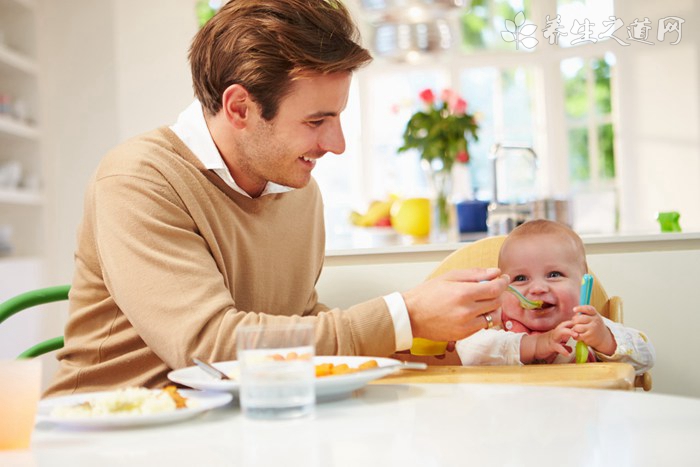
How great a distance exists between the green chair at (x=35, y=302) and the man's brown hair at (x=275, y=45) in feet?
1.71

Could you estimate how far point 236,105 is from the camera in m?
1.61

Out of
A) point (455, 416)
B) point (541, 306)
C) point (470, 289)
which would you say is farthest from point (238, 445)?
point (541, 306)

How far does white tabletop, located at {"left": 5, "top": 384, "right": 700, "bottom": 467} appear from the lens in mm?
720

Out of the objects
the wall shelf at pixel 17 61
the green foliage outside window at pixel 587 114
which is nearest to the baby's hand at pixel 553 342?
the wall shelf at pixel 17 61

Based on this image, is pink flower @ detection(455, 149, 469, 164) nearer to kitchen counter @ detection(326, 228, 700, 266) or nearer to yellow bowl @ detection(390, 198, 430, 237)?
yellow bowl @ detection(390, 198, 430, 237)

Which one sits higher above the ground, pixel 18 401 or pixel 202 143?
pixel 202 143

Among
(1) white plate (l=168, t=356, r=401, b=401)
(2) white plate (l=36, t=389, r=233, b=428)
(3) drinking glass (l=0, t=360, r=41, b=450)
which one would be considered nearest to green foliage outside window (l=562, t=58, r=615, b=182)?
(1) white plate (l=168, t=356, r=401, b=401)

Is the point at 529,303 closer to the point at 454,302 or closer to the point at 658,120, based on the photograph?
the point at 454,302

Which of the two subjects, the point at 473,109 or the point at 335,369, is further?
the point at 473,109

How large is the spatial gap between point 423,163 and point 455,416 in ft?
9.96

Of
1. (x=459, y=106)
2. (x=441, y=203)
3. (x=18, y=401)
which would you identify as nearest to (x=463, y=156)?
Answer: (x=459, y=106)

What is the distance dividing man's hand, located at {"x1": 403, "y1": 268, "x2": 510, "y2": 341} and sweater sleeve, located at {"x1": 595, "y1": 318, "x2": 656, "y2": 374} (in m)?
0.38

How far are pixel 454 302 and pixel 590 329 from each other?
348 millimetres

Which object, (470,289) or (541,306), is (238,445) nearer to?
(470,289)
